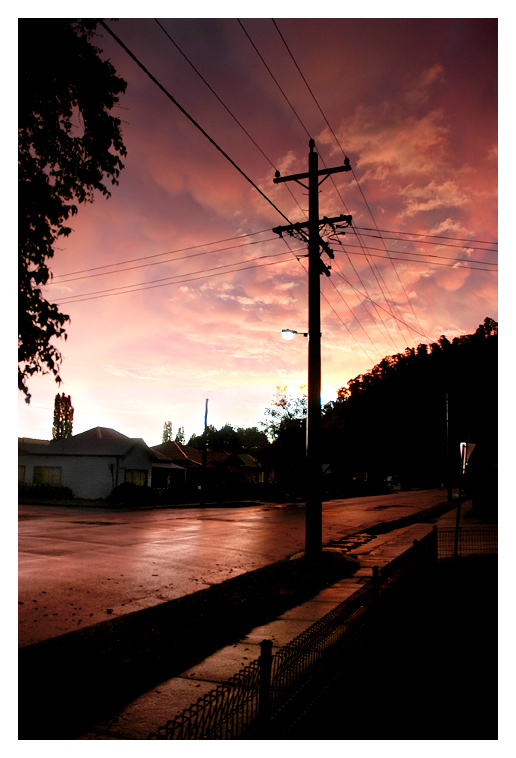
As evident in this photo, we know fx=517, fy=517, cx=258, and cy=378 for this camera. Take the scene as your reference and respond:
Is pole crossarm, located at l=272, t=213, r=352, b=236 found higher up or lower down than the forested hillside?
higher up

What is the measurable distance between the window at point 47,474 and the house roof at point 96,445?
1.26 m

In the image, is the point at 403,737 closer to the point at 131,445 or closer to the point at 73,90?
the point at 73,90

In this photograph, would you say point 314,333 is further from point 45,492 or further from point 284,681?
point 45,492

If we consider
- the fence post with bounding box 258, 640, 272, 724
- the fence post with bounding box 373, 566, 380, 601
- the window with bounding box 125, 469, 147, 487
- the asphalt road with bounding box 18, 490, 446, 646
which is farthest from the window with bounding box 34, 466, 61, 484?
the fence post with bounding box 258, 640, 272, 724

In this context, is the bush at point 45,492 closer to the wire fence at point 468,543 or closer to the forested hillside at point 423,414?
the forested hillside at point 423,414

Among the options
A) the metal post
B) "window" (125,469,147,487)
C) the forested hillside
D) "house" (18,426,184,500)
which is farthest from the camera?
"window" (125,469,147,487)

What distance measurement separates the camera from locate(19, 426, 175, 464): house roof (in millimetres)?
40188

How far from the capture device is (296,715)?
308 centimetres

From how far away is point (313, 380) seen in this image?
41.9 ft

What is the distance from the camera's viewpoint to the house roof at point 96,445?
40188 millimetres

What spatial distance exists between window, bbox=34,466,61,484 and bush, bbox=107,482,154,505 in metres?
5.73

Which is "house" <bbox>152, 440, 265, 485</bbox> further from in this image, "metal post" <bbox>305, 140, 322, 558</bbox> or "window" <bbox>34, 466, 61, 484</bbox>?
"metal post" <bbox>305, 140, 322, 558</bbox>

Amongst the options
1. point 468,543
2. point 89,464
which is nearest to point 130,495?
point 89,464
